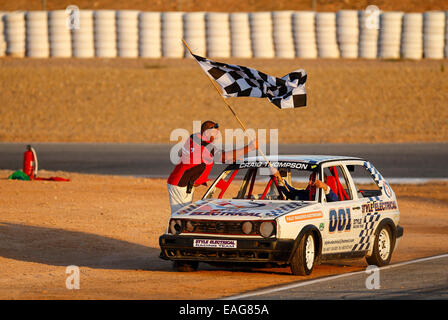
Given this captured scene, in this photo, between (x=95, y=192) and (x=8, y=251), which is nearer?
(x=8, y=251)

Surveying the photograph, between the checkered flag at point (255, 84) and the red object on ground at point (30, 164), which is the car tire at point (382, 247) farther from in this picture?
the red object on ground at point (30, 164)

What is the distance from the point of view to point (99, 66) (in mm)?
45812

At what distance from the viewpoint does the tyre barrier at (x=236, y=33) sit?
4288 cm

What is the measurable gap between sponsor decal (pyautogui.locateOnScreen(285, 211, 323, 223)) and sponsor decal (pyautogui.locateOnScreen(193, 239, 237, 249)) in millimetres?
667

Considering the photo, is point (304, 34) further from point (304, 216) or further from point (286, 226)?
point (286, 226)

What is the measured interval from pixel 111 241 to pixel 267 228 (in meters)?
4.55

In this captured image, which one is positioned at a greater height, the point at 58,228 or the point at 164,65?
the point at 164,65

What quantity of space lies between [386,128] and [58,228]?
24.8 metres

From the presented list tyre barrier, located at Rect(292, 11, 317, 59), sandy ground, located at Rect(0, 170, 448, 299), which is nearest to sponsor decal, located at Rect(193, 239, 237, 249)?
sandy ground, located at Rect(0, 170, 448, 299)

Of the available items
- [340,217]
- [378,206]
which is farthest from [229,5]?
[340,217]

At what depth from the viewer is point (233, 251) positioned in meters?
11.0
